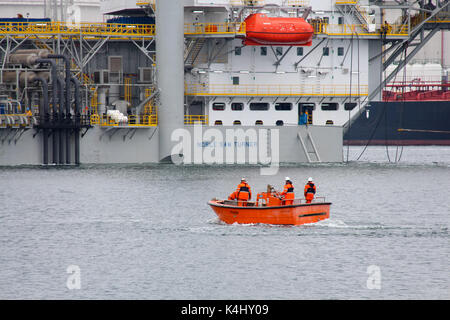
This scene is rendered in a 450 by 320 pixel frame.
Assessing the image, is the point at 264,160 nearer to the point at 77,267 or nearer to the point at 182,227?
the point at 182,227

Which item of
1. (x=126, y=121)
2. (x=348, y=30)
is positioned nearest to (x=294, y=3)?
(x=348, y=30)

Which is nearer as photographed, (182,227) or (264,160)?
(182,227)

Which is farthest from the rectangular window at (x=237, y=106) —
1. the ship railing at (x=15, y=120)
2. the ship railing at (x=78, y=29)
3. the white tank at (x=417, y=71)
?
the white tank at (x=417, y=71)

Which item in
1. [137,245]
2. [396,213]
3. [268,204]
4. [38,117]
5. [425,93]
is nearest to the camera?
[137,245]

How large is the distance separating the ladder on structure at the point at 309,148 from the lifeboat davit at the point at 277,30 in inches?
278

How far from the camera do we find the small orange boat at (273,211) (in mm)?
44312

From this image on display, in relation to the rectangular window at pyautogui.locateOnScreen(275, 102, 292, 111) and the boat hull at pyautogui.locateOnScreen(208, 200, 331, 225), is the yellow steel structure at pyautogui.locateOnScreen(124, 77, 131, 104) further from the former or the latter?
the boat hull at pyautogui.locateOnScreen(208, 200, 331, 225)

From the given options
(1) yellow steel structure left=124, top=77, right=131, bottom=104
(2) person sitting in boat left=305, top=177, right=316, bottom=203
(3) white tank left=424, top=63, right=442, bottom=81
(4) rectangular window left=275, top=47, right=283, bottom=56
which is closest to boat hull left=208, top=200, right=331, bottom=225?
(2) person sitting in boat left=305, top=177, right=316, bottom=203

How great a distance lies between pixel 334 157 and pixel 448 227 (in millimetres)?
26954

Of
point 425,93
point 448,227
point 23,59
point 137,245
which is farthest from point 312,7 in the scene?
point 425,93

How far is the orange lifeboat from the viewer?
145 ft

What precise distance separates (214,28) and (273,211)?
2992cm

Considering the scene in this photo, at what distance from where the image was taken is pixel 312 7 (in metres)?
74.8

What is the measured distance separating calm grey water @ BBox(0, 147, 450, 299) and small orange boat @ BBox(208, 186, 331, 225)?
40cm
